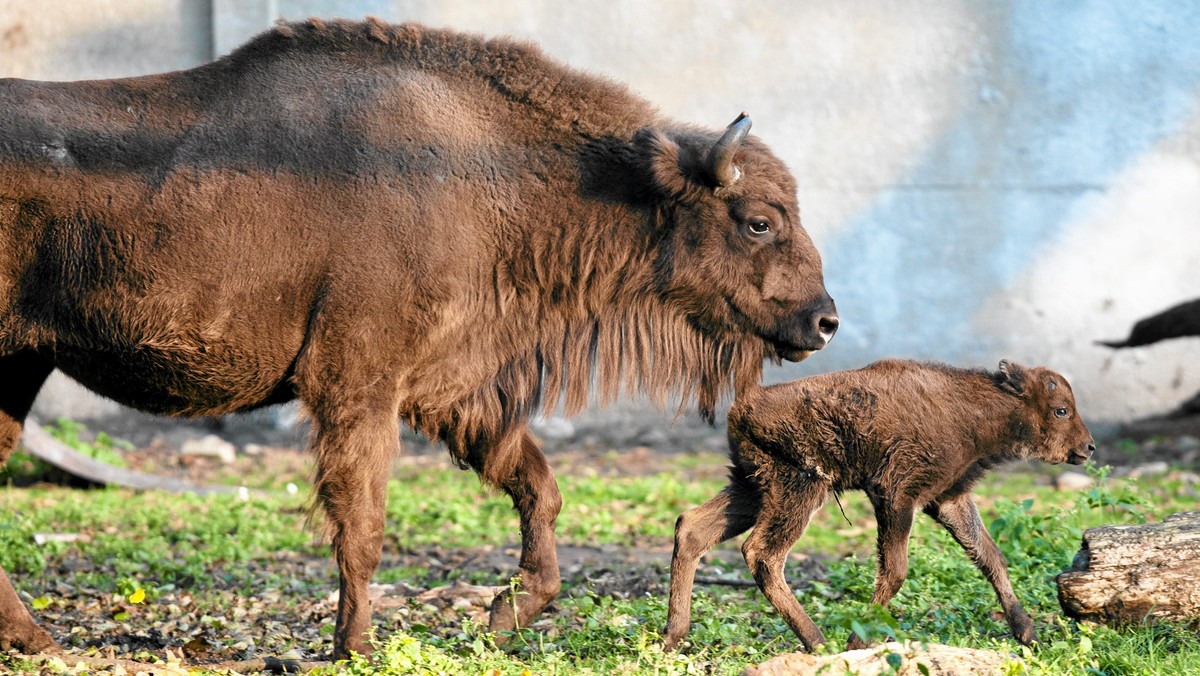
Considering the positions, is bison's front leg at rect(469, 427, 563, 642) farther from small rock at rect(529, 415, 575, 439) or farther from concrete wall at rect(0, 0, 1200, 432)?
concrete wall at rect(0, 0, 1200, 432)

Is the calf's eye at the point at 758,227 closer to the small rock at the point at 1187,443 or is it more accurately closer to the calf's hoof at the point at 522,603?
the calf's hoof at the point at 522,603

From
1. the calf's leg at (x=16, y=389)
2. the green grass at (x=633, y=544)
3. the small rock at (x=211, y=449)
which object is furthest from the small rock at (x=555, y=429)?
the calf's leg at (x=16, y=389)

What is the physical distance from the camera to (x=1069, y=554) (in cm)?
588

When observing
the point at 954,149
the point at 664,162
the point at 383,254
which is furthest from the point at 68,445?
the point at 954,149

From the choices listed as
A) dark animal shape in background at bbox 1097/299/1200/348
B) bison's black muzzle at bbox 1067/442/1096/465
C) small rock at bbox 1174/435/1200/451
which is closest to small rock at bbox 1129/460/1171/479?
small rock at bbox 1174/435/1200/451

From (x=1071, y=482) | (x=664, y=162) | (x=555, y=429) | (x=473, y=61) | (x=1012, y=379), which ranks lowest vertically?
(x=555, y=429)

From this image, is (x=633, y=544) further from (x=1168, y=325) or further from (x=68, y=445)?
(x=1168, y=325)

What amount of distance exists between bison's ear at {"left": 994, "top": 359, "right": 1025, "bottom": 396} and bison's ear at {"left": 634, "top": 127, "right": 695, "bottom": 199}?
144 cm

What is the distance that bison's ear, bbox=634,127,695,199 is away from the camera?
5152 mm

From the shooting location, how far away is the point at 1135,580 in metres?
4.70

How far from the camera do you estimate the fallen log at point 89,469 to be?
28.6 ft

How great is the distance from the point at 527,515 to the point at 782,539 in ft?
3.82

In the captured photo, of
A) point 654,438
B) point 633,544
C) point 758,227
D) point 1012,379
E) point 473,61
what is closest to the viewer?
point 1012,379

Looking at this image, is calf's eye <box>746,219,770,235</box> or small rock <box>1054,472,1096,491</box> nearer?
calf's eye <box>746,219,770,235</box>
